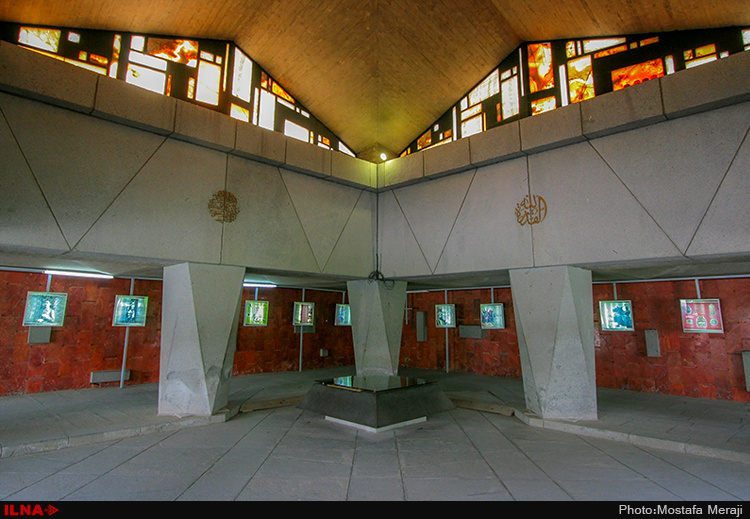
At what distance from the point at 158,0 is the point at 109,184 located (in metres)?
5.50

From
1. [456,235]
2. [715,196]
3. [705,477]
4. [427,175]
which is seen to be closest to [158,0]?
[427,175]

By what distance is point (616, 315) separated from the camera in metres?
9.66

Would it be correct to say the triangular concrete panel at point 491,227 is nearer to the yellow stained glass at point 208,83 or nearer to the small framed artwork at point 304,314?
the small framed artwork at point 304,314

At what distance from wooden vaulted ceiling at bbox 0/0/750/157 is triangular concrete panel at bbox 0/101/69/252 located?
4775mm

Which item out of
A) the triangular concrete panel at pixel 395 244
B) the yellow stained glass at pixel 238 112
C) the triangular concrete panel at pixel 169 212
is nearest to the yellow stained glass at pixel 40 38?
the yellow stained glass at pixel 238 112

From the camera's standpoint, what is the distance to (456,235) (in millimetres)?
8016

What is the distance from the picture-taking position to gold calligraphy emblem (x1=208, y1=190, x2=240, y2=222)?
6.98 metres

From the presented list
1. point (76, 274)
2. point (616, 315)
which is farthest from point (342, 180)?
point (616, 315)

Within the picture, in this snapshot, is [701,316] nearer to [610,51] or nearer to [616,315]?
[616,315]

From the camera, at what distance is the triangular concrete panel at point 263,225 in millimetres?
7234

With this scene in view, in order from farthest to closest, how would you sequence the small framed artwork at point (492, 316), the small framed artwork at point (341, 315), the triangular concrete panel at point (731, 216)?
1. the small framed artwork at point (341, 315)
2. the small framed artwork at point (492, 316)
3. the triangular concrete panel at point (731, 216)

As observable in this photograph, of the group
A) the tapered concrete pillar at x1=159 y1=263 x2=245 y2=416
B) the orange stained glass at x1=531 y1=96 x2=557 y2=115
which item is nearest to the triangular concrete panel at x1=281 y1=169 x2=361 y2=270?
the tapered concrete pillar at x1=159 y1=263 x2=245 y2=416

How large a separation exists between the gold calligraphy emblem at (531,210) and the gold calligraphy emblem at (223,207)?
5.50m

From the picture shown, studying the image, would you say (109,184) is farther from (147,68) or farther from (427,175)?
(427,175)
